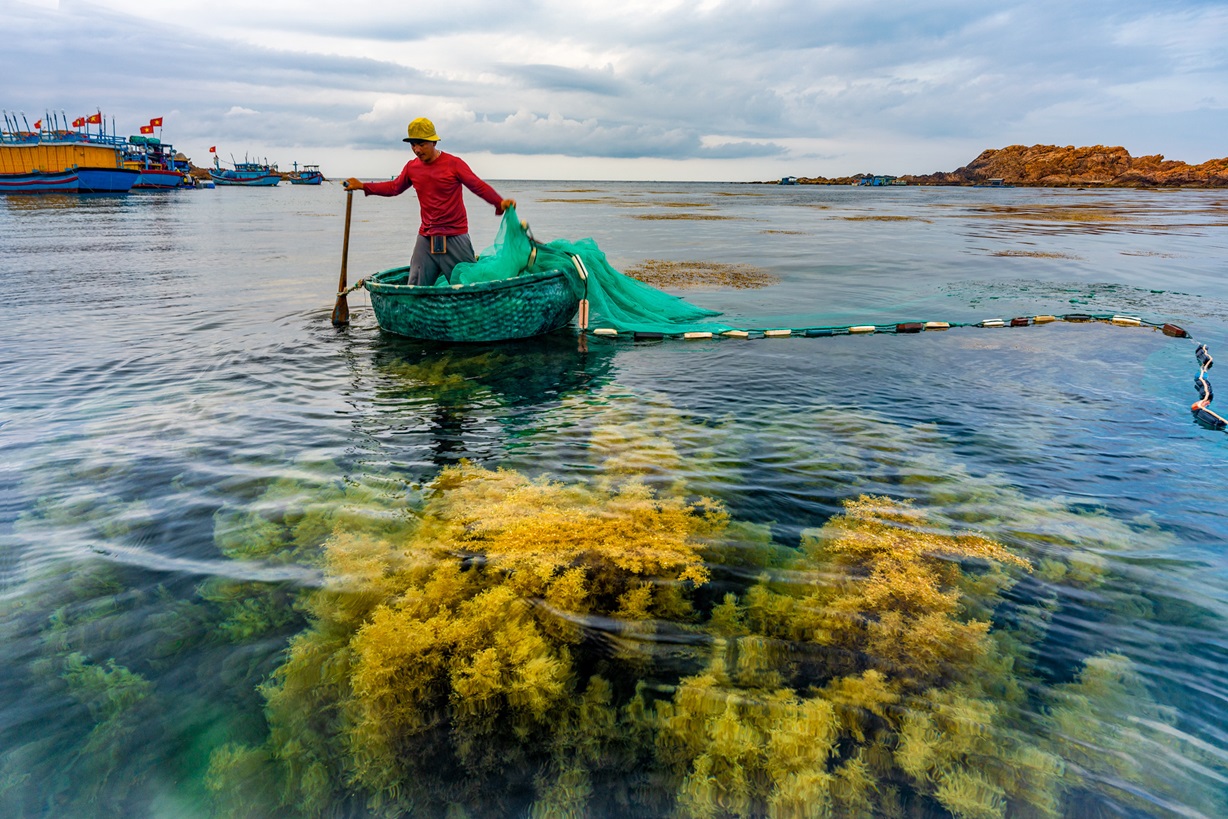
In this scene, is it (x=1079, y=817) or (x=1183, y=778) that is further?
(x=1183, y=778)

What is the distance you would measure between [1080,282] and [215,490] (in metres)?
21.5

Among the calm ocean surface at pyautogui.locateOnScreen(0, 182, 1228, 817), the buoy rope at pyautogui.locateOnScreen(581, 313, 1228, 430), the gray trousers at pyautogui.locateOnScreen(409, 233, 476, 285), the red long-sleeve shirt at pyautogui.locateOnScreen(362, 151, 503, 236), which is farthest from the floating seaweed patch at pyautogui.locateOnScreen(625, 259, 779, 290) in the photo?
the calm ocean surface at pyautogui.locateOnScreen(0, 182, 1228, 817)

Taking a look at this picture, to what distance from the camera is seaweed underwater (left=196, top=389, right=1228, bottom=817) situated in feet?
9.04

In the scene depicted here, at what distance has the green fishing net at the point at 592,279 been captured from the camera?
1046 centimetres

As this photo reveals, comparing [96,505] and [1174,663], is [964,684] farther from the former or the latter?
[96,505]

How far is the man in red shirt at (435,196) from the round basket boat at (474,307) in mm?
691

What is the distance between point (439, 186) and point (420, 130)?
0.86 metres

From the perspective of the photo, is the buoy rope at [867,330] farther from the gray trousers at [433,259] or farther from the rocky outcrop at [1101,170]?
the rocky outcrop at [1101,170]

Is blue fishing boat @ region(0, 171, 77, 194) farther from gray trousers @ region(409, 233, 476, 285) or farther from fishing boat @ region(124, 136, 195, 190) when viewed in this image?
gray trousers @ region(409, 233, 476, 285)

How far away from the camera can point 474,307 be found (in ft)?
32.7

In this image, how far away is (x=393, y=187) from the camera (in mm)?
10055

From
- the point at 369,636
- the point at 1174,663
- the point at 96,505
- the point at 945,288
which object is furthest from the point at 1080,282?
the point at 96,505

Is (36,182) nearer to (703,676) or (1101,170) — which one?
(703,676)

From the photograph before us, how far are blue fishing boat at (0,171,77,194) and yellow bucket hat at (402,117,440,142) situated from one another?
7896cm
